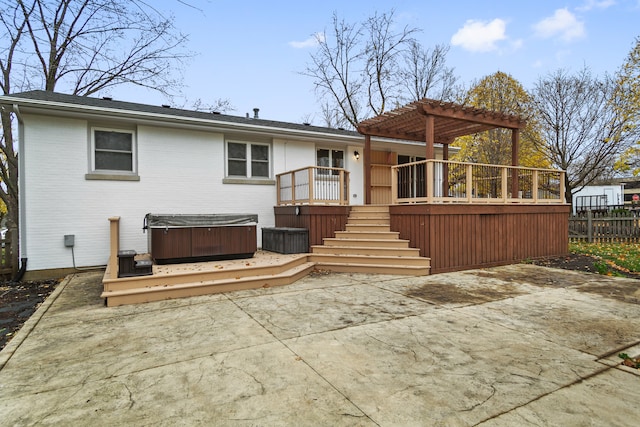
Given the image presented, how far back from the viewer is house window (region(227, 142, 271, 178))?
9398 mm

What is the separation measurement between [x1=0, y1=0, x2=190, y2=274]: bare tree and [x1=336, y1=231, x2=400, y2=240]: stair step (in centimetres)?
762

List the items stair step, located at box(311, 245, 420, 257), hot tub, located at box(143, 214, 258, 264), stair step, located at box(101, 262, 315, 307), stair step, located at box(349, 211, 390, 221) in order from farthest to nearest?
1. stair step, located at box(349, 211, 390, 221)
2. stair step, located at box(311, 245, 420, 257)
3. hot tub, located at box(143, 214, 258, 264)
4. stair step, located at box(101, 262, 315, 307)

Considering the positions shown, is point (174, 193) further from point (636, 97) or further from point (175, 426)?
point (636, 97)

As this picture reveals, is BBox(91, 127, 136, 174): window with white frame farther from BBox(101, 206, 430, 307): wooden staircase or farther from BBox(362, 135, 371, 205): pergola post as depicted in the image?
BBox(362, 135, 371, 205): pergola post

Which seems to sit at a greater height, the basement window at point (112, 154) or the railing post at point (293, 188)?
the basement window at point (112, 154)

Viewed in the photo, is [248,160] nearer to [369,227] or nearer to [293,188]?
[293,188]

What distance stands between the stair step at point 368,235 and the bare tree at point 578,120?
15.8m

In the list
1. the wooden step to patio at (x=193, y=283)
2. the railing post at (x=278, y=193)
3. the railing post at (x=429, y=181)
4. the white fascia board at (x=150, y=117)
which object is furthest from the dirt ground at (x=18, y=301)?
the railing post at (x=429, y=181)

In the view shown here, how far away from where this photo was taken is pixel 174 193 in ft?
27.9

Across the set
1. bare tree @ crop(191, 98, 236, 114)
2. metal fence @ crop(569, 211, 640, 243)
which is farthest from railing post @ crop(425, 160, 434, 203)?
bare tree @ crop(191, 98, 236, 114)

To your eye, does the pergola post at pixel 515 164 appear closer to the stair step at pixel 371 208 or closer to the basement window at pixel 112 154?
the stair step at pixel 371 208

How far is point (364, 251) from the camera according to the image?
768cm

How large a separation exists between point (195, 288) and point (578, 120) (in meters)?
21.5

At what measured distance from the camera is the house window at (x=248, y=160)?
Result: 940cm
